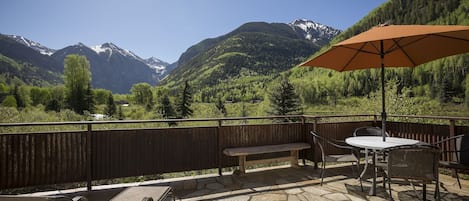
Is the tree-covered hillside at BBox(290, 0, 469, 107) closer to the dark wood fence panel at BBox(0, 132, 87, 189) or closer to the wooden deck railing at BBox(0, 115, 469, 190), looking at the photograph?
the wooden deck railing at BBox(0, 115, 469, 190)

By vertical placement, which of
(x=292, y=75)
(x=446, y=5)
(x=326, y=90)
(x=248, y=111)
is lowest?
(x=248, y=111)

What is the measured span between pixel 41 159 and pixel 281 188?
331 centimetres

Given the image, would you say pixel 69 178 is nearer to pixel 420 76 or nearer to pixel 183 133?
pixel 183 133

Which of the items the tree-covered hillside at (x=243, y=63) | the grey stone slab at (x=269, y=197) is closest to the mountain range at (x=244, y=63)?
the tree-covered hillside at (x=243, y=63)

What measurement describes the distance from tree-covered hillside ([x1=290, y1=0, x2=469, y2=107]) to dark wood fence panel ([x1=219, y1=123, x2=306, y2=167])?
68.7 ft

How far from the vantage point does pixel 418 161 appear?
2.68 metres

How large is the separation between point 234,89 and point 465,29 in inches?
2875

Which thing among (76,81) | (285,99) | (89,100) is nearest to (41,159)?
(285,99)

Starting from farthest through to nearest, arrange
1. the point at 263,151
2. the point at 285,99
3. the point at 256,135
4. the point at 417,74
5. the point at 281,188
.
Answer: the point at 417,74 < the point at 285,99 < the point at 256,135 < the point at 263,151 < the point at 281,188

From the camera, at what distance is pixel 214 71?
303 ft

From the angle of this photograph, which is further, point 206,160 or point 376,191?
point 206,160

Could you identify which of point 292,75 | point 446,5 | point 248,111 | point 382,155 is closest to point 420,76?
point 446,5

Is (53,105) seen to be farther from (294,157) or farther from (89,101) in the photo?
(294,157)

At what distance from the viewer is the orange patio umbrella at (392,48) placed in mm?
2787
